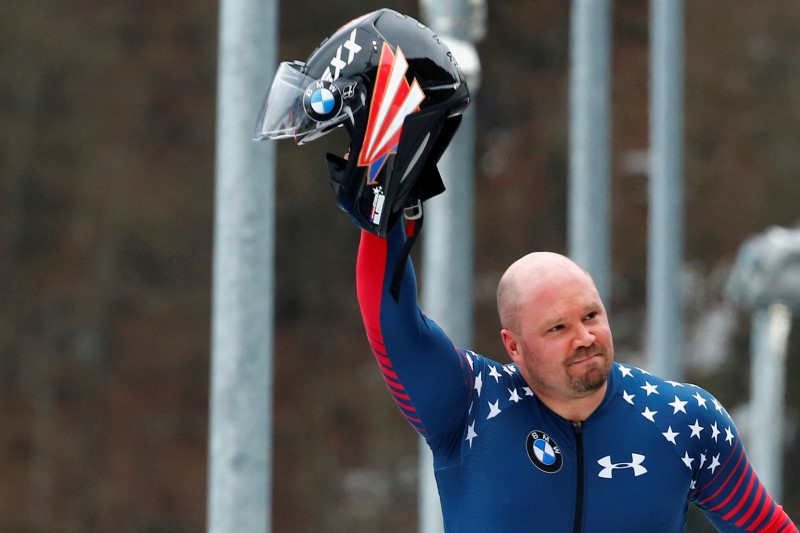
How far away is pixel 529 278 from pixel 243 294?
1.36m

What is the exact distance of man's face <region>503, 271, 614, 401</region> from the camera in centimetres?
348

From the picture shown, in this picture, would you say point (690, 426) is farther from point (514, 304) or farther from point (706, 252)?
point (706, 252)

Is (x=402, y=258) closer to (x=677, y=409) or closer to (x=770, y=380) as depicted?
(x=677, y=409)

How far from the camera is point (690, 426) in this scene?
12.1 feet

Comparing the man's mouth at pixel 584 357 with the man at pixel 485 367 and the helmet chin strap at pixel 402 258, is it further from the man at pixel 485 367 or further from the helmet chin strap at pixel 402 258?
the helmet chin strap at pixel 402 258

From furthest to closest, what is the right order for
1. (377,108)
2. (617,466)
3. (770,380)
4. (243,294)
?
(770,380), (243,294), (617,466), (377,108)

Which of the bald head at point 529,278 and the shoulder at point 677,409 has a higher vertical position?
the bald head at point 529,278

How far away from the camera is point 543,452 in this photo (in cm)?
357

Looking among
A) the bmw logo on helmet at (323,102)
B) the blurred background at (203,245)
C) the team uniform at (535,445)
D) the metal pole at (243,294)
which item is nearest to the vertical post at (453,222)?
the metal pole at (243,294)

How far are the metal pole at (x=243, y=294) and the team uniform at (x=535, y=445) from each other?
1126mm

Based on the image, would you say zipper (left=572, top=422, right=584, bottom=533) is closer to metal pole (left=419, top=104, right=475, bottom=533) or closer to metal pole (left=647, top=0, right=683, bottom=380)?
metal pole (left=419, top=104, right=475, bottom=533)

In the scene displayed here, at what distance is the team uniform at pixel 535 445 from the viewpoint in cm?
348

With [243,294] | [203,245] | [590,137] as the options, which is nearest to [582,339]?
[243,294]

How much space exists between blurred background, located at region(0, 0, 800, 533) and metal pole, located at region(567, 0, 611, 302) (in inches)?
648
